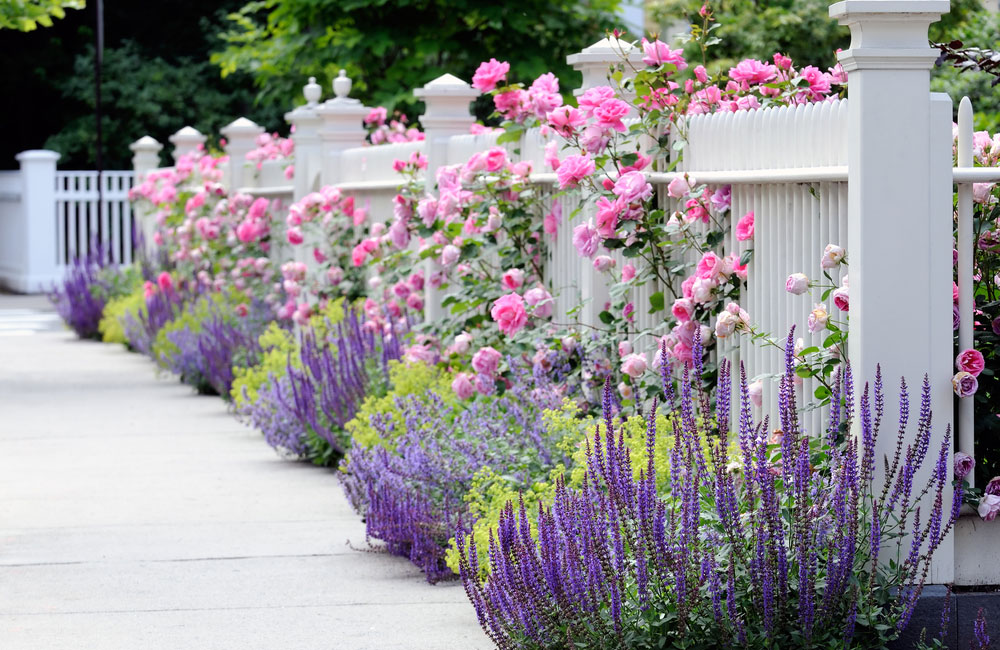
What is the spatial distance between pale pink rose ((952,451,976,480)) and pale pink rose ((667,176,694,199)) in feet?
4.80

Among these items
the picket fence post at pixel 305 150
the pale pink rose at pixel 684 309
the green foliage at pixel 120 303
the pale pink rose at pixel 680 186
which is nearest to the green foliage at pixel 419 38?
the green foliage at pixel 120 303

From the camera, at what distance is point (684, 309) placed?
16.5 feet

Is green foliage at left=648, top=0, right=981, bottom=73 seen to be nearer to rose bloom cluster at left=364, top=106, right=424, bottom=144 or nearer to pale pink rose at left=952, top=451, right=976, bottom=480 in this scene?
rose bloom cluster at left=364, top=106, right=424, bottom=144

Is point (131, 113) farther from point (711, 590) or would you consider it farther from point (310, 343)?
point (711, 590)

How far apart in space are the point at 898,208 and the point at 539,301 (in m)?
2.62

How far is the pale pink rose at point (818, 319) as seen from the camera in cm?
414

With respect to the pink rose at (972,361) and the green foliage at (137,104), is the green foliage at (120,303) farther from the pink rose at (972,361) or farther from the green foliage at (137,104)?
the green foliage at (137,104)

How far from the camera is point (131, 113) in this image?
2875 cm

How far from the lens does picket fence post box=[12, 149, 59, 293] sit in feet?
73.4

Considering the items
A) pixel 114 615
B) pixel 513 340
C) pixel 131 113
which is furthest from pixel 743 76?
pixel 131 113

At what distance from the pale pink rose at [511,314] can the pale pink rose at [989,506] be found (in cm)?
258

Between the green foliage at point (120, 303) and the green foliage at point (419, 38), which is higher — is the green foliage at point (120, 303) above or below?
below

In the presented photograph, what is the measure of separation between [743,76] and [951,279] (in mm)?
1677

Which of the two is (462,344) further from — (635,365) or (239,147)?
(239,147)
